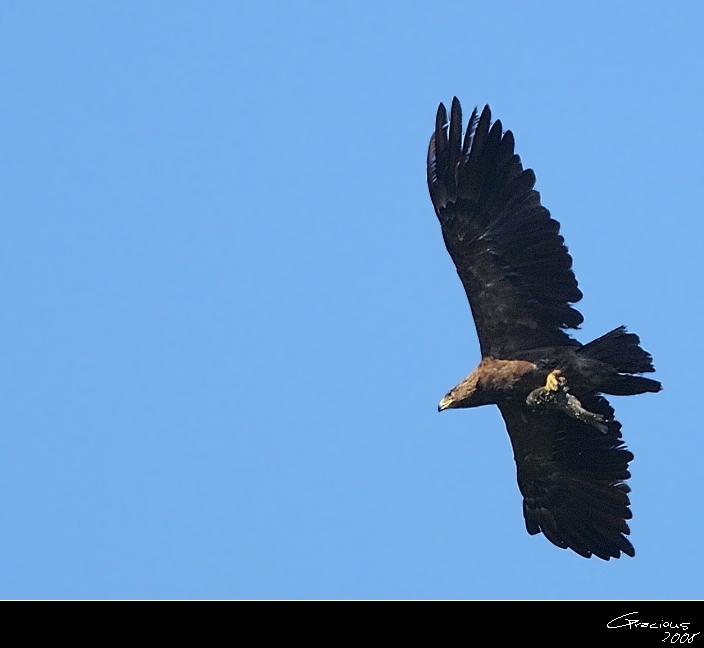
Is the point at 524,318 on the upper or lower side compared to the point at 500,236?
lower

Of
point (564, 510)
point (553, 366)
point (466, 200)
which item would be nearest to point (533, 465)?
point (564, 510)

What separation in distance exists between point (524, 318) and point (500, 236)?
2.75ft

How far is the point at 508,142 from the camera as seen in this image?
42.0 feet

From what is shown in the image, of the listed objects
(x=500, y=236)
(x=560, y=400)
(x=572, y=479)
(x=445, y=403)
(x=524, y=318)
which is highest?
(x=500, y=236)

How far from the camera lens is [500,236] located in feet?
42.5

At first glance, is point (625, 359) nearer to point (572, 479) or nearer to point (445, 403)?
point (445, 403)

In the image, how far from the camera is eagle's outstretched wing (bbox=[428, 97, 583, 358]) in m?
12.8

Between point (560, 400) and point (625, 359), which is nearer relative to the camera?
point (625, 359)
